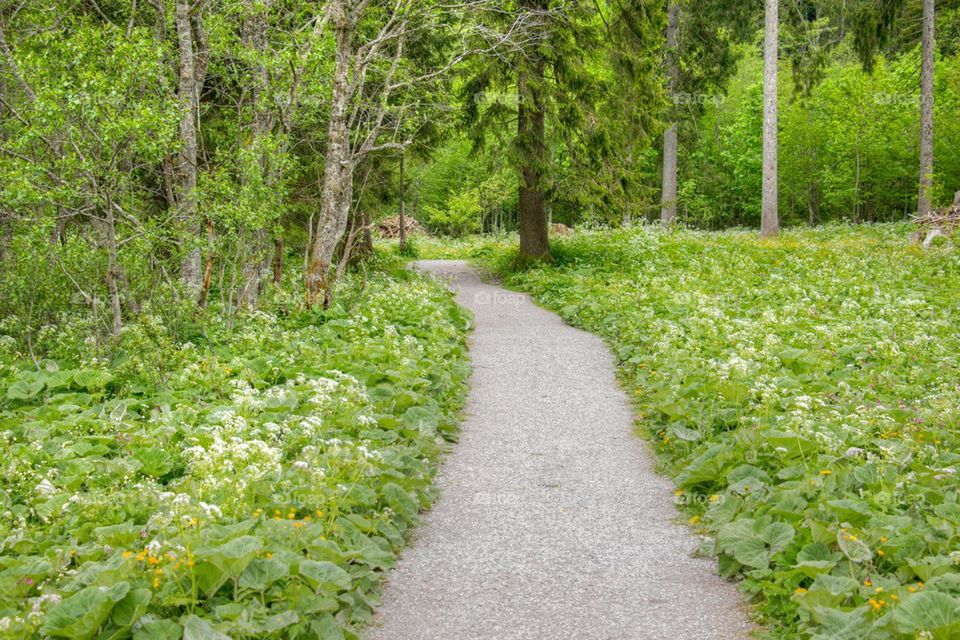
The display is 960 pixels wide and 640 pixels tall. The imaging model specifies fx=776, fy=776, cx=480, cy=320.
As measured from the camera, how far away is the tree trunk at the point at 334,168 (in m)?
11.1

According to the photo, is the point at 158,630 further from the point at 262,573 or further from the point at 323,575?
the point at 323,575

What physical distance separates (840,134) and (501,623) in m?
34.1

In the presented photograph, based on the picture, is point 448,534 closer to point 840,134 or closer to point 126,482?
point 126,482

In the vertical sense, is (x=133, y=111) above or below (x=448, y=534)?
above

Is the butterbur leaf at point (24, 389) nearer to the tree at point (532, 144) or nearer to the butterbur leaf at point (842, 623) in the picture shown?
the butterbur leaf at point (842, 623)

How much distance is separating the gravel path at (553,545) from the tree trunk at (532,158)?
987 cm

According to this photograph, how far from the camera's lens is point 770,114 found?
20.8 metres

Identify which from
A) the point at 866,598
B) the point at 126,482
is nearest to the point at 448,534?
the point at 126,482

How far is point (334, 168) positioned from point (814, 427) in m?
7.79

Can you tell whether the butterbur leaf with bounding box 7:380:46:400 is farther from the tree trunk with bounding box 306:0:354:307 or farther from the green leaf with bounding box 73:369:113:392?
the tree trunk with bounding box 306:0:354:307

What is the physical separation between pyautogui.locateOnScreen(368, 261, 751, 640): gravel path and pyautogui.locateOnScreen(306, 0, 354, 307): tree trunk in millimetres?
3725

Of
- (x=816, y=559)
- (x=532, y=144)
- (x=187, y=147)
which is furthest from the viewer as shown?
(x=532, y=144)

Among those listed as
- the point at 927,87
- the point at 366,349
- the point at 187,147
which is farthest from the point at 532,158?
the point at 927,87

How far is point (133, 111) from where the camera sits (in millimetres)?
8695
